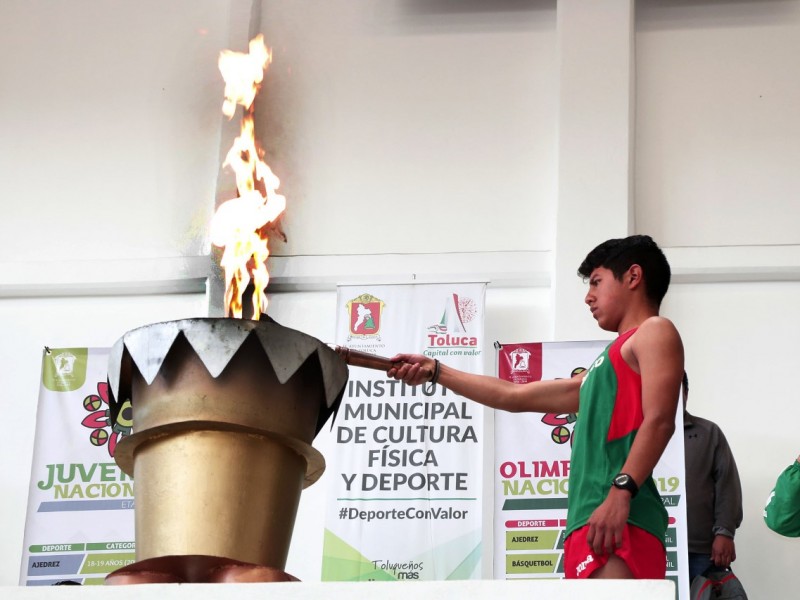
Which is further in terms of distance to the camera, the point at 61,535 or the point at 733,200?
the point at 733,200

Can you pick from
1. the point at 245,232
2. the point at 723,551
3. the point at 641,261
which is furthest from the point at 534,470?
the point at 245,232

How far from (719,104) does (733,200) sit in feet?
1.85

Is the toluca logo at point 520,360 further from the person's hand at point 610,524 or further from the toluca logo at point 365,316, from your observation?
the person's hand at point 610,524

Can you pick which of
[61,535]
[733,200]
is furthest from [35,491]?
[733,200]

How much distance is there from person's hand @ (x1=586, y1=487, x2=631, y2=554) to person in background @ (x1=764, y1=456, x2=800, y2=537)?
118cm

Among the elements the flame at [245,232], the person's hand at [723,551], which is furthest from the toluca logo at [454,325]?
the flame at [245,232]

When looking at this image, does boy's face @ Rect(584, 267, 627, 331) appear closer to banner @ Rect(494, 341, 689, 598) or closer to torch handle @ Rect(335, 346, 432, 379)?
torch handle @ Rect(335, 346, 432, 379)

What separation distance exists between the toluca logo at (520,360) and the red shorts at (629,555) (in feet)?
10.5

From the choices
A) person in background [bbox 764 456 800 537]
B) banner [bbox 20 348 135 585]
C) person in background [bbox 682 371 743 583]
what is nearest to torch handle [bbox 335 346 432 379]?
person in background [bbox 764 456 800 537]

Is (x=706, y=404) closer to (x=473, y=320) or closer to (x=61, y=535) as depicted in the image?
(x=473, y=320)

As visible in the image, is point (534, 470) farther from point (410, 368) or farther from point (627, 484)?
point (627, 484)

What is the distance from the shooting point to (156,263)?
6957 mm

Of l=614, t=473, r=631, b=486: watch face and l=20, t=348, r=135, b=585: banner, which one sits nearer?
l=614, t=473, r=631, b=486: watch face

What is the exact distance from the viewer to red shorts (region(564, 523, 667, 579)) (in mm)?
2736
